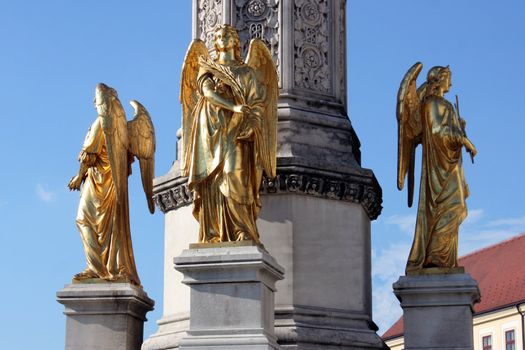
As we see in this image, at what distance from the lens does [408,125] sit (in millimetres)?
18312

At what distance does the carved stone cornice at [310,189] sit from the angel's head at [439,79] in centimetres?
148

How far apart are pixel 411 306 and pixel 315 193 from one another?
202cm

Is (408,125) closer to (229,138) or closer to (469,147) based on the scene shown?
(469,147)

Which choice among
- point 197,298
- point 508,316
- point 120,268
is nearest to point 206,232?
point 197,298

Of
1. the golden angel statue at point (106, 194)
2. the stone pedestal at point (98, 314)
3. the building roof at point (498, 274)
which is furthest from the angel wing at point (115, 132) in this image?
the building roof at point (498, 274)

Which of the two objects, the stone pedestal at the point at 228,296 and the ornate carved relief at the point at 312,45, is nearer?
the stone pedestal at the point at 228,296

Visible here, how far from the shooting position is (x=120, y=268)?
18375mm

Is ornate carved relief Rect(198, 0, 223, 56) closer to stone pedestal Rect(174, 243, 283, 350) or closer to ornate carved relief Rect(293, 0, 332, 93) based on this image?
ornate carved relief Rect(293, 0, 332, 93)

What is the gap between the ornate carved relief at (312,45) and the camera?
62.6 feet

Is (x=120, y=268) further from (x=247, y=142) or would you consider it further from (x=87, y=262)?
(x=247, y=142)

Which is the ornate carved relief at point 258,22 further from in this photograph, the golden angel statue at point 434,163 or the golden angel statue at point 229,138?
the golden angel statue at point 434,163

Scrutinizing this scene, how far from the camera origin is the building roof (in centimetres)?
4594

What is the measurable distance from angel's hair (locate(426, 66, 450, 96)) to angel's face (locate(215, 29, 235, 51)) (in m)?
2.81

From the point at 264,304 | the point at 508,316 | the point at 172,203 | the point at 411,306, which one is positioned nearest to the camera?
the point at 264,304
